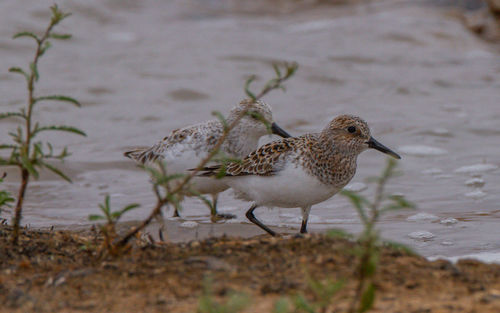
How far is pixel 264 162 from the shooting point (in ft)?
18.2

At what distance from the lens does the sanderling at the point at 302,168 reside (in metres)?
5.39

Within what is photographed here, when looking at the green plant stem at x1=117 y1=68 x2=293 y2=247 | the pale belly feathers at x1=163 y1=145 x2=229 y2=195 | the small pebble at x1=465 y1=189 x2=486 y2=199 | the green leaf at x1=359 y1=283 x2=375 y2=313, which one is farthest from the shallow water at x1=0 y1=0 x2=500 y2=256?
the green leaf at x1=359 y1=283 x2=375 y2=313

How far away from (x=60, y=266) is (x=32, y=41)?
1133 centimetres

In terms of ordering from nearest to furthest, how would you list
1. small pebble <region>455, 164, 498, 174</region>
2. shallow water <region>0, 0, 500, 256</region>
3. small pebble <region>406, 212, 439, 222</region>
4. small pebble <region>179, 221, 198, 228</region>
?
small pebble <region>179, 221, 198, 228</region>
small pebble <region>406, 212, 439, 222</region>
shallow water <region>0, 0, 500, 256</region>
small pebble <region>455, 164, 498, 174</region>

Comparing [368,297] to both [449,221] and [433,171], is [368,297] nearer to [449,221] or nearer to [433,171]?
[449,221]

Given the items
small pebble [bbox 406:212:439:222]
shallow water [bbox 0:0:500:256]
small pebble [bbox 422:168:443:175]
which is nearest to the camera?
small pebble [bbox 406:212:439:222]

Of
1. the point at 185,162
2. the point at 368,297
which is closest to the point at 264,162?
the point at 185,162

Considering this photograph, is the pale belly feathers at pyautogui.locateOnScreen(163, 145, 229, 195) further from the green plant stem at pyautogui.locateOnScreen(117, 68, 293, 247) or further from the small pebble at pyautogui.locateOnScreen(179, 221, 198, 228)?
the green plant stem at pyautogui.locateOnScreen(117, 68, 293, 247)

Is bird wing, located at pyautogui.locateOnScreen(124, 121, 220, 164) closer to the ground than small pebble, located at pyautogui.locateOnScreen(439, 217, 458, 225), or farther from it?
farther from it

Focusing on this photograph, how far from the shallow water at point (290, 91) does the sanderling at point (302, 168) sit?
0.97 m

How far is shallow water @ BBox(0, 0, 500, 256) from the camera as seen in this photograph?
24.0 feet

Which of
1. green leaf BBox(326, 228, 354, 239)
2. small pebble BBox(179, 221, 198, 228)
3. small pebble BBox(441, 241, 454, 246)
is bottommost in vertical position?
green leaf BBox(326, 228, 354, 239)

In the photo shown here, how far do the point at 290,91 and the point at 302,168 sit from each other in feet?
23.0

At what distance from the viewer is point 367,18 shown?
15.9m
